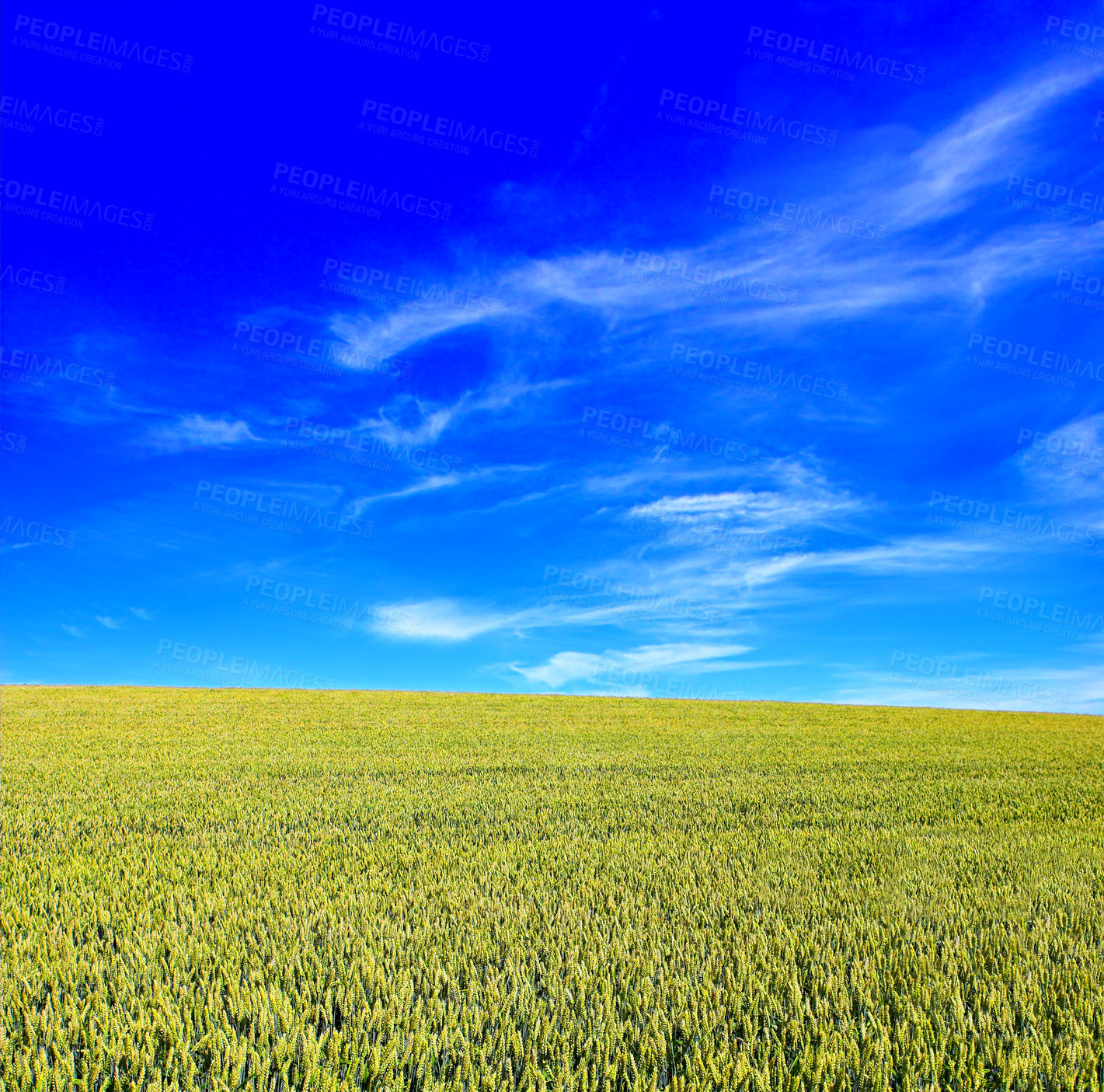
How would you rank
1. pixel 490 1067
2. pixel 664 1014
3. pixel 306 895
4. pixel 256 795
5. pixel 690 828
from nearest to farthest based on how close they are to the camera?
pixel 490 1067 < pixel 664 1014 < pixel 306 895 < pixel 690 828 < pixel 256 795

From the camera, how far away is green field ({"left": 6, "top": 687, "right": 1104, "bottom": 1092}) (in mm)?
3148

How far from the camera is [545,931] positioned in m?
4.45

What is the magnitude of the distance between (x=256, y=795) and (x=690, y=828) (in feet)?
17.7

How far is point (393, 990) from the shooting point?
3641 millimetres

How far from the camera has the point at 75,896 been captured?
5.23m

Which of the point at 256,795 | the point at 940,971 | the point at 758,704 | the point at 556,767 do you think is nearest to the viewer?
the point at 940,971

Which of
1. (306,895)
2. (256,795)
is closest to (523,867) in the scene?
(306,895)

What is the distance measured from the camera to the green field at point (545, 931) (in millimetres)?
3148

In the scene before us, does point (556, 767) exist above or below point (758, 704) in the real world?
below

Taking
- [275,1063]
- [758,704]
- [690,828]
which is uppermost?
[758,704]

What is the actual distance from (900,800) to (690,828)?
3.63 meters

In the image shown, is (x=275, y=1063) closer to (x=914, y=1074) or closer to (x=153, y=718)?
(x=914, y=1074)

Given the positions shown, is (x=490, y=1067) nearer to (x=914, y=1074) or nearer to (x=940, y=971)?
(x=914, y=1074)

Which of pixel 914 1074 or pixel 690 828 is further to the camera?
pixel 690 828
